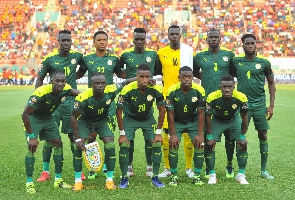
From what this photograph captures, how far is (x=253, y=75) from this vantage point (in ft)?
29.1

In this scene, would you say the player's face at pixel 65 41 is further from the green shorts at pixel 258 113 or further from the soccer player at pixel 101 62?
the green shorts at pixel 258 113

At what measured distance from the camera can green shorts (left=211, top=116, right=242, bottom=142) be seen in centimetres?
868

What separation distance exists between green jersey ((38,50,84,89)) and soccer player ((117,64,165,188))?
118 cm

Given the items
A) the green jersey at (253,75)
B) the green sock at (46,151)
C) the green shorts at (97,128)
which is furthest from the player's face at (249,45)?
the green sock at (46,151)

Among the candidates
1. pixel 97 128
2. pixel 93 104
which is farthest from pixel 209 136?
pixel 93 104

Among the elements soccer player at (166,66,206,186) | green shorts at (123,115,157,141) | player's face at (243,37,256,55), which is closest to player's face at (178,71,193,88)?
soccer player at (166,66,206,186)

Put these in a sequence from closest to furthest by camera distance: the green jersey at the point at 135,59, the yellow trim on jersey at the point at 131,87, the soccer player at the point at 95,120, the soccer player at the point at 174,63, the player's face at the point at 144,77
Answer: the soccer player at the point at 95,120 < the player's face at the point at 144,77 < the yellow trim on jersey at the point at 131,87 < the green jersey at the point at 135,59 < the soccer player at the point at 174,63

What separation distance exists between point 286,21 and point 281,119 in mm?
29686

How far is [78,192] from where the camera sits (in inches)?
309

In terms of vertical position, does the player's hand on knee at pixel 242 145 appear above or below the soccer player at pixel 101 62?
below

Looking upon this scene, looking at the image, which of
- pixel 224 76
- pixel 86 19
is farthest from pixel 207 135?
pixel 86 19

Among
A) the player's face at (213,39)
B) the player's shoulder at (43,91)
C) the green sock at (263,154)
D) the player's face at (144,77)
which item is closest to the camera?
the player's shoulder at (43,91)

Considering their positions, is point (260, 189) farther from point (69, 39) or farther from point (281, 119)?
point (281, 119)

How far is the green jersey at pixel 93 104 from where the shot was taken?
26.6 feet
